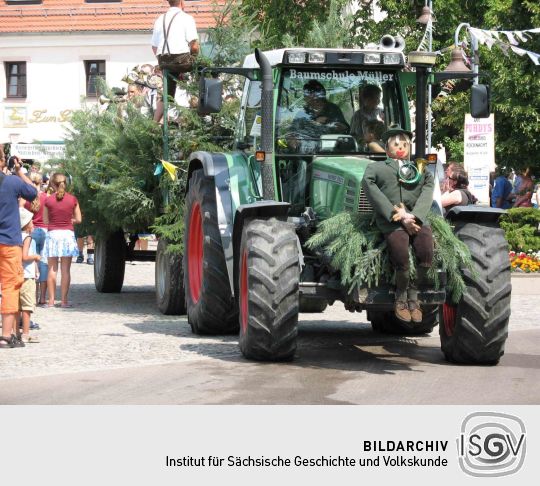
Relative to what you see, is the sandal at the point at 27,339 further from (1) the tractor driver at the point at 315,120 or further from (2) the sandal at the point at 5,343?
(1) the tractor driver at the point at 315,120

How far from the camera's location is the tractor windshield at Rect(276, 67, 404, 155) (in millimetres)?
12234

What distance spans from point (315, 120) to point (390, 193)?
72.2 inches

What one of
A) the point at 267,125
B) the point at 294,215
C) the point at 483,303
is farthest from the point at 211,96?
the point at 483,303

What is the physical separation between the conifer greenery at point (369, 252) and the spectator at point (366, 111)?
5.10ft

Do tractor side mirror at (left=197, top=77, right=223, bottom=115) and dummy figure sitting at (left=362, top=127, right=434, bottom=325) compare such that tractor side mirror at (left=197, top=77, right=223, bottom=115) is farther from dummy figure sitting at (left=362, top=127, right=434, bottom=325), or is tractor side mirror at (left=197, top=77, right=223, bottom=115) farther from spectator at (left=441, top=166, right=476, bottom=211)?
spectator at (left=441, top=166, right=476, bottom=211)

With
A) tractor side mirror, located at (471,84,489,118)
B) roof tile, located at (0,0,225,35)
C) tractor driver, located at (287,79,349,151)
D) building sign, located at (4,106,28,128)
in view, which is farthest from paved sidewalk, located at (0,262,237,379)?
roof tile, located at (0,0,225,35)

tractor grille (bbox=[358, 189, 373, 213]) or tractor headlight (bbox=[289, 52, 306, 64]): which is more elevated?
tractor headlight (bbox=[289, 52, 306, 64])

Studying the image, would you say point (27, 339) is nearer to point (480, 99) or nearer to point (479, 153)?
point (480, 99)

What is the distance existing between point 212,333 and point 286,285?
2.95 metres

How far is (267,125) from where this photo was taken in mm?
11734

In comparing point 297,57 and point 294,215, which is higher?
point 297,57

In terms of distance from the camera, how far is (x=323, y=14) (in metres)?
32.9

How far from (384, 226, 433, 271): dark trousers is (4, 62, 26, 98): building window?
44.3 meters

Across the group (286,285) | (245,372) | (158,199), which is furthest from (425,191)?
(158,199)
